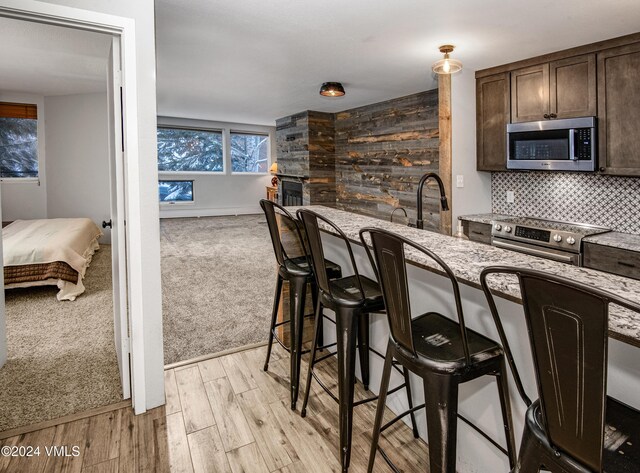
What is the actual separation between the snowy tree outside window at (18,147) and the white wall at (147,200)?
17.9 feet

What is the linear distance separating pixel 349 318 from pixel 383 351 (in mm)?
577

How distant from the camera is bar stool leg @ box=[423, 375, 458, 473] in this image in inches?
46.4

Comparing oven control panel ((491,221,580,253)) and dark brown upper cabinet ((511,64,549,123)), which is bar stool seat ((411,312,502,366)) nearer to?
oven control panel ((491,221,580,253))

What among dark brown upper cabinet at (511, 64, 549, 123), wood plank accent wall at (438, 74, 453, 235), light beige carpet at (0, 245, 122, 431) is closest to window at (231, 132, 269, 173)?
light beige carpet at (0, 245, 122, 431)

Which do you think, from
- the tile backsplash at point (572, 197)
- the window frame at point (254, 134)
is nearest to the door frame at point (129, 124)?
the tile backsplash at point (572, 197)

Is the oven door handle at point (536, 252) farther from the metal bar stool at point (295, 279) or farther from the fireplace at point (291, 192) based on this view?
the fireplace at point (291, 192)

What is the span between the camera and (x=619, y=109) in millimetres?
3035

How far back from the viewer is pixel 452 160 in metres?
4.01

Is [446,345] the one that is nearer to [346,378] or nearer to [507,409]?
[507,409]

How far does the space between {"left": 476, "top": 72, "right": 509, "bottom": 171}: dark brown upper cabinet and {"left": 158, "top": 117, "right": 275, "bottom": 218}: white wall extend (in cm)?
690

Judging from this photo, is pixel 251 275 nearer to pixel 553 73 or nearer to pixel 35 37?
pixel 35 37

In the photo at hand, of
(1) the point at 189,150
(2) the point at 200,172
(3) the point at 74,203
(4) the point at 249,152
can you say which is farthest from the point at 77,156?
(4) the point at 249,152

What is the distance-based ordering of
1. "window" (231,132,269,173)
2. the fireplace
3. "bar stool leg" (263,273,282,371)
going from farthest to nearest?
"window" (231,132,269,173), the fireplace, "bar stool leg" (263,273,282,371)

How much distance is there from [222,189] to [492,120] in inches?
296
